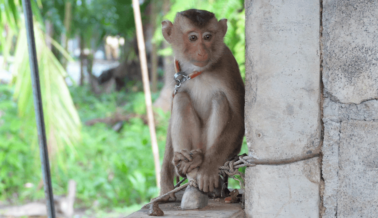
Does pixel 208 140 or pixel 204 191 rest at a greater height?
pixel 208 140

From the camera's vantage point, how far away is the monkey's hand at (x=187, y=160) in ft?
6.25

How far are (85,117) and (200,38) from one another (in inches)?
342

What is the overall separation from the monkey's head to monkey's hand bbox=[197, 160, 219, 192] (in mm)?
600

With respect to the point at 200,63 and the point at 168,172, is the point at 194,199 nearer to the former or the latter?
the point at 168,172

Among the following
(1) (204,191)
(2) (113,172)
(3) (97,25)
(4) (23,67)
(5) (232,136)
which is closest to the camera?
(1) (204,191)

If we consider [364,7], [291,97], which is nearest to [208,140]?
[291,97]

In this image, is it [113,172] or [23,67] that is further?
[113,172]

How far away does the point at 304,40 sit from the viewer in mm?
1446

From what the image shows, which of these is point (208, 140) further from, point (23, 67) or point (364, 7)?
point (23, 67)

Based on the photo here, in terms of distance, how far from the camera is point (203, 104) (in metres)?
2.21

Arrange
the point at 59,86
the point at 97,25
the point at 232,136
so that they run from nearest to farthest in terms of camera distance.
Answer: the point at 232,136
the point at 59,86
the point at 97,25

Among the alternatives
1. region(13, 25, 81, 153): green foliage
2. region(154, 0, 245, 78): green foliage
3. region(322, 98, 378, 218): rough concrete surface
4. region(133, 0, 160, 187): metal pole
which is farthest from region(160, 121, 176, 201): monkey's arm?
region(13, 25, 81, 153): green foliage

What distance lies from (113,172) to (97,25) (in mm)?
8415

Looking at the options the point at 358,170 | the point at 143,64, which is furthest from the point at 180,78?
the point at 143,64
